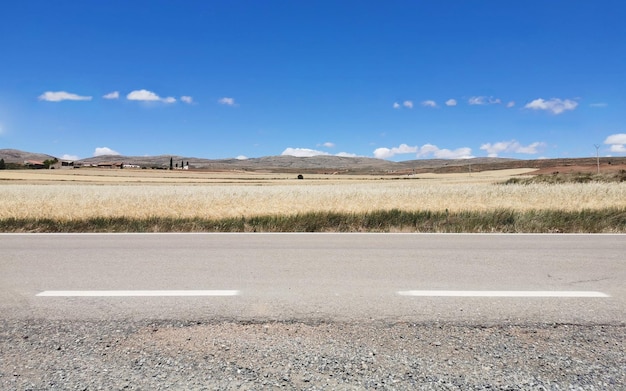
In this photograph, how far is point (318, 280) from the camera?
5.77 m

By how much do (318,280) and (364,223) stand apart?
6.83 meters

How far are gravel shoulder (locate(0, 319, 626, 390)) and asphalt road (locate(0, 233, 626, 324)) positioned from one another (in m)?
0.30

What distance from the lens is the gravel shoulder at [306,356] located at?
3.05 metres

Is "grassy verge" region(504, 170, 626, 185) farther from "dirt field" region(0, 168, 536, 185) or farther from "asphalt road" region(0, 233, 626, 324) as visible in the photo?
"asphalt road" region(0, 233, 626, 324)

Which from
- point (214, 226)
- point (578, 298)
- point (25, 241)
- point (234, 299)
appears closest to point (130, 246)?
point (25, 241)

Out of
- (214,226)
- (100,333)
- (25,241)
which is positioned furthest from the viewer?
(214,226)

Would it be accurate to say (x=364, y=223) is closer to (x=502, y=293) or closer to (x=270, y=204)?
(x=270, y=204)

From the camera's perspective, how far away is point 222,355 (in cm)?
345

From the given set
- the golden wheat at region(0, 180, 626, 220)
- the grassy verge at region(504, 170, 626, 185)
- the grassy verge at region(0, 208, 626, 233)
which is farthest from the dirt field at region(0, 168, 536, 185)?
the grassy verge at region(0, 208, 626, 233)

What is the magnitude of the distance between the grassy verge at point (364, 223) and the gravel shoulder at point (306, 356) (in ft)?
25.0

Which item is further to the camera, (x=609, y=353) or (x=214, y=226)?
(x=214, y=226)

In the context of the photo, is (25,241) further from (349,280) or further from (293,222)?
(349,280)

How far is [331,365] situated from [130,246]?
A: 6500 millimetres

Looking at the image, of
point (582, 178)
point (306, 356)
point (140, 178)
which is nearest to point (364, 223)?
point (306, 356)
